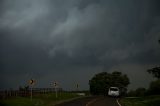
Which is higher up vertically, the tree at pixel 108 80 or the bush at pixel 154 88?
the tree at pixel 108 80

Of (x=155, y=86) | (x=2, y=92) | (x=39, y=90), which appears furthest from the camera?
(x=155, y=86)

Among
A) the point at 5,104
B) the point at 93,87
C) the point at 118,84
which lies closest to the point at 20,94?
the point at 5,104

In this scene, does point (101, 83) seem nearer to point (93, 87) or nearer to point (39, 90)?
point (93, 87)

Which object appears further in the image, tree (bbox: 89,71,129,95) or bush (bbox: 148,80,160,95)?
tree (bbox: 89,71,129,95)

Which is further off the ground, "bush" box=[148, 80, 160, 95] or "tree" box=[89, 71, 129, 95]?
"tree" box=[89, 71, 129, 95]

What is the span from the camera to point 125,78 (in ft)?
373

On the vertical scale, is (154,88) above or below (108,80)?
below

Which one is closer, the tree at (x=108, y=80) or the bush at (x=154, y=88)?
the bush at (x=154, y=88)

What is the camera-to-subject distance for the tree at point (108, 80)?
353 ft

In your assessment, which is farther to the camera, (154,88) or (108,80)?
(108,80)

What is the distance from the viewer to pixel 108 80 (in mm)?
112750

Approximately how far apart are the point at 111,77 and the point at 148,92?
3352 cm

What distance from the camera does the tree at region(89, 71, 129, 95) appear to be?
108 m

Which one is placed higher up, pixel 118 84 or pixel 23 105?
pixel 118 84
